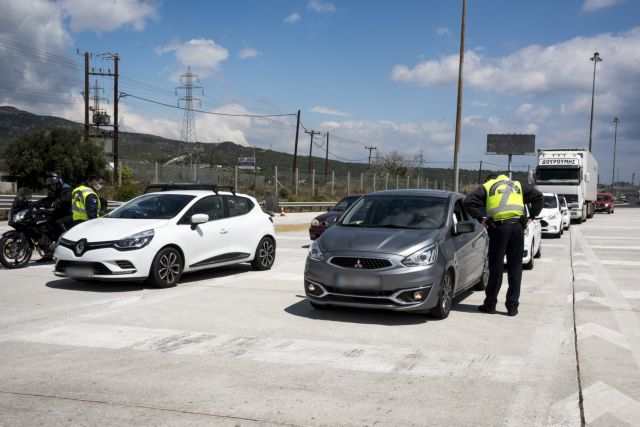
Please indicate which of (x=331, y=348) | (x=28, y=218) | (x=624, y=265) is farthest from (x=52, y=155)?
(x=331, y=348)

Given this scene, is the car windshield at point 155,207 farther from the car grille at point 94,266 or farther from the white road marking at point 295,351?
the white road marking at point 295,351

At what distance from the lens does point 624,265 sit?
46.3 feet

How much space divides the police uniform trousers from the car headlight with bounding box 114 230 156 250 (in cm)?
489

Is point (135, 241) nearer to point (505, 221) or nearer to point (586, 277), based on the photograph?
point (505, 221)

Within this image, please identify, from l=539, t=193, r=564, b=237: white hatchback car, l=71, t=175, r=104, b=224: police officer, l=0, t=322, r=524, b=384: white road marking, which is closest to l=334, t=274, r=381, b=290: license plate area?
l=0, t=322, r=524, b=384: white road marking

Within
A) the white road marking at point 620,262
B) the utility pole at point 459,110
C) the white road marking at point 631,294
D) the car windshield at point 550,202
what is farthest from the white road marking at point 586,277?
the utility pole at point 459,110

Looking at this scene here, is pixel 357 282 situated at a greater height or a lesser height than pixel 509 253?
lesser

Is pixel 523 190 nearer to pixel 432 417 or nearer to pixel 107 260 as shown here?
pixel 432 417

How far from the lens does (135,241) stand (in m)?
9.45

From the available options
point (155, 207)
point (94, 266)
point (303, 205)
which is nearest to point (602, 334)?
point (94, 266)

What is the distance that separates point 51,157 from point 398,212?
48986 mm

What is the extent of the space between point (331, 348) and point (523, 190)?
139 inches

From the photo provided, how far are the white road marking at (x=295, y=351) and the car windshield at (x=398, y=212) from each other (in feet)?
7.31

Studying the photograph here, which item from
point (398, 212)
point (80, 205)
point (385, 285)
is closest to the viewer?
point (385, 285)
